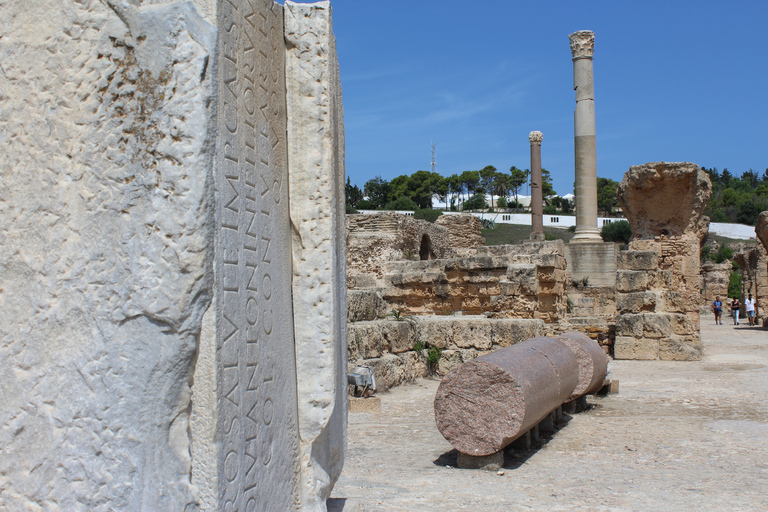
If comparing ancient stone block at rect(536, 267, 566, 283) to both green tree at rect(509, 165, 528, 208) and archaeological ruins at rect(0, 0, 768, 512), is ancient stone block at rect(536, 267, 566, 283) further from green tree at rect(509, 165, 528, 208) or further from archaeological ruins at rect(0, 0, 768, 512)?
green tree at rect(509, 165, 528, 208)

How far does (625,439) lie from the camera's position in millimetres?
5070

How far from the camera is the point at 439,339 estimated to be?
8484 mm

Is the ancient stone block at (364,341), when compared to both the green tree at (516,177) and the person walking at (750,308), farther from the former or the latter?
the green tree at (516,177)

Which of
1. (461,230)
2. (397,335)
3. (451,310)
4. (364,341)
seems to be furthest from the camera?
(461,230)

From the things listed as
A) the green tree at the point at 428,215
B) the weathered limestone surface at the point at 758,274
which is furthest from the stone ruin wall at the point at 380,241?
the green tree at the point at 428,215

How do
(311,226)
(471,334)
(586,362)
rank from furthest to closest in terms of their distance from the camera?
(471,334), (586,362), (311,226)

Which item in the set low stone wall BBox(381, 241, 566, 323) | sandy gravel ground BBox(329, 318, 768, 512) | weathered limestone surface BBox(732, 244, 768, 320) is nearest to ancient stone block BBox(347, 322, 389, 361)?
sandy gravel ground BBox(329, 318, 768, 512)

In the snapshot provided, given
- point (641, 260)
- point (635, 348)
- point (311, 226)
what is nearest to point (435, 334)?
point (635, 348)

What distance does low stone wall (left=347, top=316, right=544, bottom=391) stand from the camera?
775cm

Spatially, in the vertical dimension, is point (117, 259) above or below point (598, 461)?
above

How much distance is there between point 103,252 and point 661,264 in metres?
15.0

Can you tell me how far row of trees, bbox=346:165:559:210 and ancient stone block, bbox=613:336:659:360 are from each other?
5573 cm

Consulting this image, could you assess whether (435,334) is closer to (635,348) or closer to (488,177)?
(635,348)

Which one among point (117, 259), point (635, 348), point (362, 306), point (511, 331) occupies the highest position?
point (117, 259)
